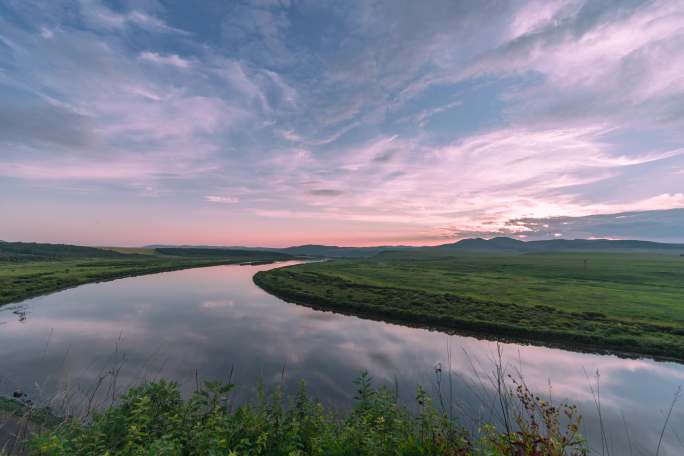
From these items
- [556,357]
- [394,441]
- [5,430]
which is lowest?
[556,357]

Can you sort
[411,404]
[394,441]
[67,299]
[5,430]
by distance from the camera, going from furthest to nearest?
[67,299] < [411,404] < [5,430] < [394,441]

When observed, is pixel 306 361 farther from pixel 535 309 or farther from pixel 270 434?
Result: pixel 535 309

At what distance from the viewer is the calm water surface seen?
1783 centimetres

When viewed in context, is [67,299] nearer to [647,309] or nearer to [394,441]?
[394,441]

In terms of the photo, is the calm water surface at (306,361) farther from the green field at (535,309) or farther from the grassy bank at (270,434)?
the grassy bank at (270,434)

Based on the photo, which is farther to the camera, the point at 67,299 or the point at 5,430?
the point at 67,299

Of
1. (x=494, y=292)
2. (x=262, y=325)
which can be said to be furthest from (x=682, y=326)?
(x=262, y=325)

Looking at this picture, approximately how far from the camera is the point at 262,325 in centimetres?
3575

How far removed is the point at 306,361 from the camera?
25.2 meters

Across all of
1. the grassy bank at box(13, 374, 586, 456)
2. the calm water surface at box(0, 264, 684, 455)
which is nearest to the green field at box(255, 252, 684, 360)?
the calm water surface at box(0, 264, 684, 455)

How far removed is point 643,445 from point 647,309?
3377cm

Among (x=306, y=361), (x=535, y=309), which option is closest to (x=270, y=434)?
(x=306, y=361)

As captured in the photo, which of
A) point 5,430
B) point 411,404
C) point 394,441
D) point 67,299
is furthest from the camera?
point 67,299

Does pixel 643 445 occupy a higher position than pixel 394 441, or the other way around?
pixel 394 441
